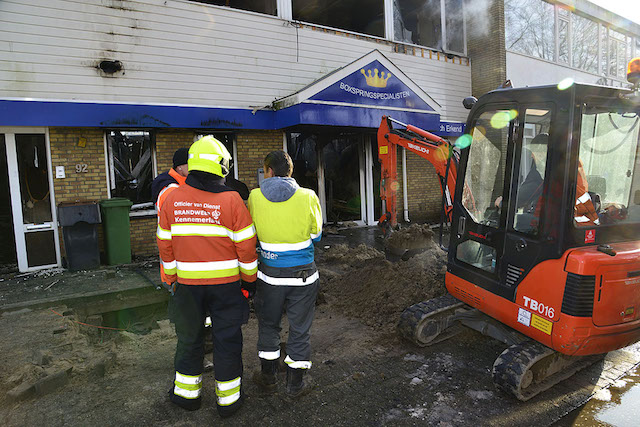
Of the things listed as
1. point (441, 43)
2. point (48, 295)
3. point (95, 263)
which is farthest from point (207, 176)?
point (441, 43)

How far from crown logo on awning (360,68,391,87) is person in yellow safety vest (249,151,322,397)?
23.6 feet

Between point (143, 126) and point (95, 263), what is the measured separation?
2798mm

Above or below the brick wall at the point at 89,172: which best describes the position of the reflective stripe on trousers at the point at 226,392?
below

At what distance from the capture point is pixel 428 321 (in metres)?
4.21

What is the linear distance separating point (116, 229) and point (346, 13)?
10.8 metres

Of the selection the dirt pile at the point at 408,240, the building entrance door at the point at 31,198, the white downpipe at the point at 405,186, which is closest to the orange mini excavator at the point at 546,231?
the dirt pile at the point at 408,240

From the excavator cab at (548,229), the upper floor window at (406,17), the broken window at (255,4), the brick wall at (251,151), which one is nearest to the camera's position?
the excavator cab at (548,229)

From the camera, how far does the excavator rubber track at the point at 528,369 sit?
3215 millimetres

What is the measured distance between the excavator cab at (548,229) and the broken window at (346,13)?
1100cm

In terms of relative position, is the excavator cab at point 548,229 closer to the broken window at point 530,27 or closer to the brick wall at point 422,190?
the brick wall at point 422,190

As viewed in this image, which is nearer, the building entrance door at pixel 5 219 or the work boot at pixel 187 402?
the work boot at pixel 187 402

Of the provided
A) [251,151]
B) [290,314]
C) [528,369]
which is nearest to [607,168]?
[528,369]

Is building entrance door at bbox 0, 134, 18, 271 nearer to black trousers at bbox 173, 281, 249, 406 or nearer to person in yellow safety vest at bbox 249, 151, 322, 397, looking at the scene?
black trousers at bbox 173, 281, 249, 406

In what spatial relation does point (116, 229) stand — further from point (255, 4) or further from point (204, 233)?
point (255, 4)
